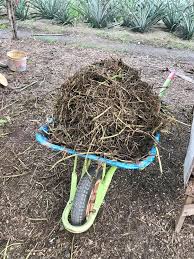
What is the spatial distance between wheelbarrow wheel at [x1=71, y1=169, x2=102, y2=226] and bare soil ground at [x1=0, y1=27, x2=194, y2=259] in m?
0.23

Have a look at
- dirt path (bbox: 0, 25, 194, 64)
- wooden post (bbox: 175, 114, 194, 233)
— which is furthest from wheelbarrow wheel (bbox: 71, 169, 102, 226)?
dirt path (bbox: 0, 25, 194, 64)

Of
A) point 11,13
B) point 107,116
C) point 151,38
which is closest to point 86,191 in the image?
point 107,116

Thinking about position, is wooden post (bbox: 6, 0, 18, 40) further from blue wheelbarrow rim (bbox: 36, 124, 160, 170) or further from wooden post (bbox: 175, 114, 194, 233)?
wooden post (bbox: 175, 114, 194, 233)

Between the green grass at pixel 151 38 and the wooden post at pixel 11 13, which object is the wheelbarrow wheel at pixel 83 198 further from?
the green grass at pixel 151 38

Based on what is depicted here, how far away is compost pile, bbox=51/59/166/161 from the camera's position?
6.47ft

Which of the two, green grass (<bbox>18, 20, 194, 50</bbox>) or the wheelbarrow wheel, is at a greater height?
the wheelbarrow wheel

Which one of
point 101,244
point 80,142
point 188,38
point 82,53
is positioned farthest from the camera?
point 188,38

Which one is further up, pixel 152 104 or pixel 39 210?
pixel 152 104

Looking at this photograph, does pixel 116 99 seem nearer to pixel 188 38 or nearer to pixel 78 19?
pixel 188 38

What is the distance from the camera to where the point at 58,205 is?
252 cm

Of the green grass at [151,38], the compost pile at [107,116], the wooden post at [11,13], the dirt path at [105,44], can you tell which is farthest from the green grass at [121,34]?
the compost pile at [107,116]

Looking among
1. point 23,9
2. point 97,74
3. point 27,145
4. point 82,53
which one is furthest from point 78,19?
point 97,74

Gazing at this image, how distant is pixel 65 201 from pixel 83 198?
51 centimetres

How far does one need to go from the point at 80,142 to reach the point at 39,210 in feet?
2.63
